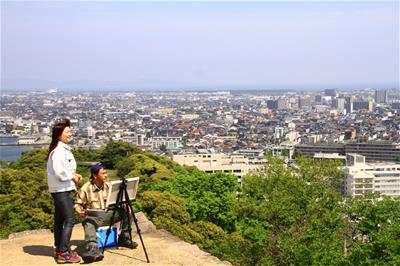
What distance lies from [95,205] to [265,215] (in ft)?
18.0

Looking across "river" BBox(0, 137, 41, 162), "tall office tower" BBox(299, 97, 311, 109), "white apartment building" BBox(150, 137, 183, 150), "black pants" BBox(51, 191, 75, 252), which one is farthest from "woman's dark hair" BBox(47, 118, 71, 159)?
"tall office tower" BBox(299, 97, 311, 109)

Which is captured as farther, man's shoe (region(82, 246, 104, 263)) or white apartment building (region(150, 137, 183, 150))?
white apartment building (region(150, 137, 183, 150))

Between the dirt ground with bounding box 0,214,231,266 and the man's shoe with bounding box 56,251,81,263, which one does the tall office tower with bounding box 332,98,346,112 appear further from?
the man's shoe with bounding box 56,251,81,263

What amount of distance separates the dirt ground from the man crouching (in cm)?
25

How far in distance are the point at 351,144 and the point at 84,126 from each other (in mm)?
40164

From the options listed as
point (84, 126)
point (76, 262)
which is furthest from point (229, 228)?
point (84, 126)

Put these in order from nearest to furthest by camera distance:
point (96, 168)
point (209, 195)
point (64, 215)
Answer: point (64, 215) < point (96, 168) < point (209, 195)

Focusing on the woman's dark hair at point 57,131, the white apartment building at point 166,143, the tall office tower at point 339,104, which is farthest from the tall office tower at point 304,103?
the woman's dark hair at point 57,131

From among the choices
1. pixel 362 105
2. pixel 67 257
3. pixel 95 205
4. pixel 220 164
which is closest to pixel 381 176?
pixel 220 164

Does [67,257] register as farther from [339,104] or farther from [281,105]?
[339,104]

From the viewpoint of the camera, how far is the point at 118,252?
21.4 ft

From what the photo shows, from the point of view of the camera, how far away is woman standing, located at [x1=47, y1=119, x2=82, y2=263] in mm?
5855

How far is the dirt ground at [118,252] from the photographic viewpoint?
6.33m

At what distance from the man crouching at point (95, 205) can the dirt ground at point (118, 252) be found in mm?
251
